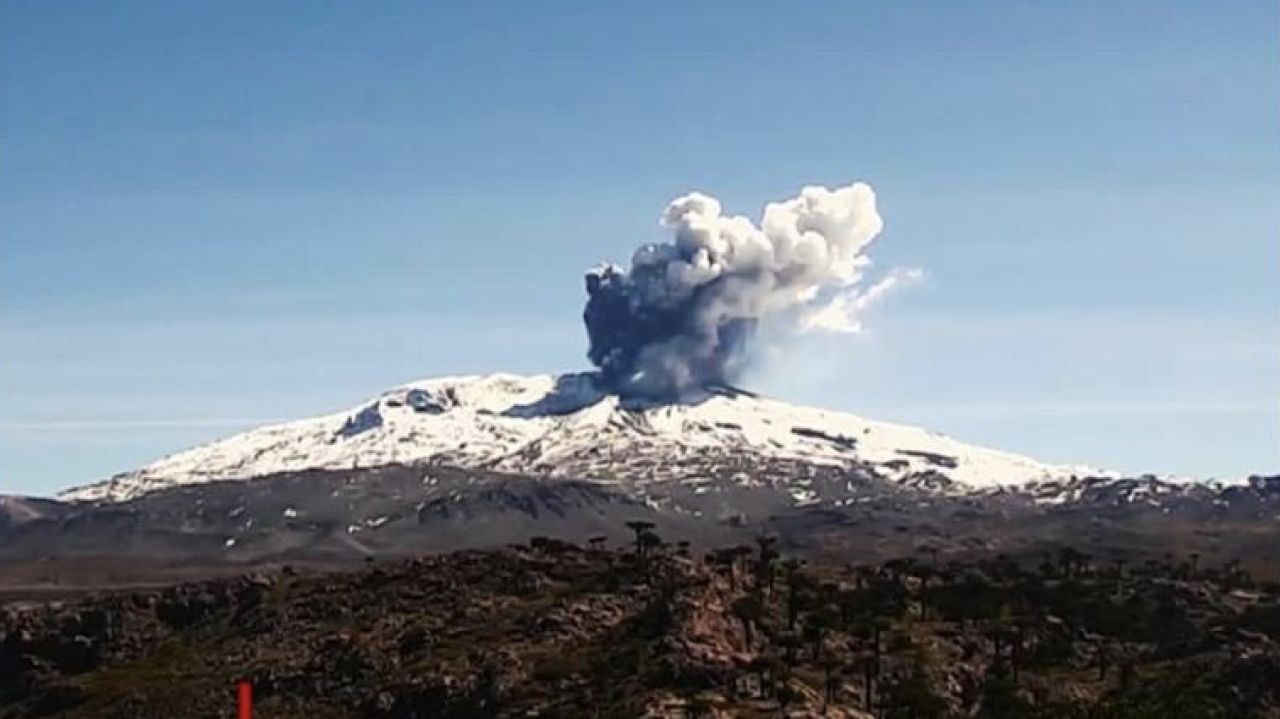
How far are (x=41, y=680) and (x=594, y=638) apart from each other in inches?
2328

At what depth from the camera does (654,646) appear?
14938 centimetres

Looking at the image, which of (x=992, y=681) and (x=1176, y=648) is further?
(x=1176, y=648)

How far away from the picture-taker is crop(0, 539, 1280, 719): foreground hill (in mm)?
144250

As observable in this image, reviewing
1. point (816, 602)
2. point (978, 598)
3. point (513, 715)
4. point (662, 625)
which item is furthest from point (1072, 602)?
point (513, 715)

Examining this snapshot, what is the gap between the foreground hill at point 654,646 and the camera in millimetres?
144250

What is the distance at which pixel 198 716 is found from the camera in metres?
152

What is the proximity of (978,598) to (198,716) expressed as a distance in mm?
78513

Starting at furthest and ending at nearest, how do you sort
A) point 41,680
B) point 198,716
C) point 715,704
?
point 41,680
point 198,716
point 715,704

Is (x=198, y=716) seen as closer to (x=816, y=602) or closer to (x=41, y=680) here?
(x=41, y=680)

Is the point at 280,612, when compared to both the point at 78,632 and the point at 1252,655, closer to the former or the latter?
the point at 78,632

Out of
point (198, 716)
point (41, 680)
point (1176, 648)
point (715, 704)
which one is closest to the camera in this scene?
point (715, 704)

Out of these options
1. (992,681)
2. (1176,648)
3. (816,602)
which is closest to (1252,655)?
(1176,648)

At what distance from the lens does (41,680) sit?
179 meters

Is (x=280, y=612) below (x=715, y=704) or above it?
above
